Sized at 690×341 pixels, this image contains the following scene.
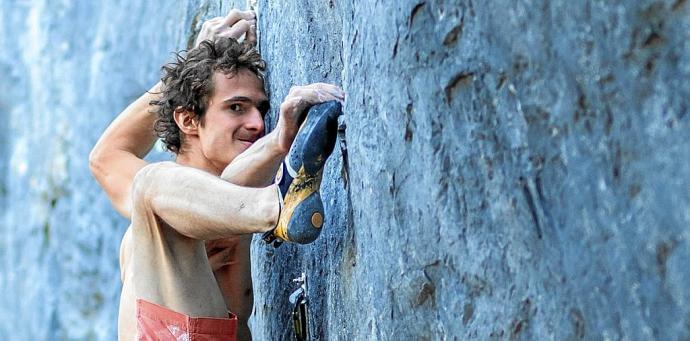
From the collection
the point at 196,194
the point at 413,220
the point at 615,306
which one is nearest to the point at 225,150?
the point at 196,194

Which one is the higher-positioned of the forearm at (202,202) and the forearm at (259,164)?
the forearm at (259,164)

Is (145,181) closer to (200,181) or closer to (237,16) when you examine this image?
(200,181)

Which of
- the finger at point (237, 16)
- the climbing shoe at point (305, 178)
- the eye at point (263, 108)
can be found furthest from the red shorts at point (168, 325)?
the finger at point (237, 16)

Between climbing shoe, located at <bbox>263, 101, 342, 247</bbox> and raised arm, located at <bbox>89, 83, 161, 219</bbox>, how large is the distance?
147 centimetres

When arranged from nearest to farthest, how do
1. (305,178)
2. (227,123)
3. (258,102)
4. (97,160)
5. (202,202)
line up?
(305,178)
(202,202)
(227,123)
(258,102)
(97,160)

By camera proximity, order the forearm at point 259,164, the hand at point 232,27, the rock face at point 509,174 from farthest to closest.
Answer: the hand at point 232,27 → the forearm at point 259,164 → the rock face at point 509,174

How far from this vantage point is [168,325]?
3.24 meters

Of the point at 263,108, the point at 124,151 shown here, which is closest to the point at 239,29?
the point at 263,108

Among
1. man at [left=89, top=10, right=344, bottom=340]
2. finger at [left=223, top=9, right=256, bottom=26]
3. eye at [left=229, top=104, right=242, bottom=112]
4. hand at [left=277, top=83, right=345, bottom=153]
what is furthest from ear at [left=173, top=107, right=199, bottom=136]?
hand at [left=277, top=83, right=345, bottom=153]

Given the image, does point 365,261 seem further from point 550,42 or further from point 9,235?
point 9,235

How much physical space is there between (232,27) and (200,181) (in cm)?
116

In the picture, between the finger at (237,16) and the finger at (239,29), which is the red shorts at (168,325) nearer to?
the finger at (239,29)

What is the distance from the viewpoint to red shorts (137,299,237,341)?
324 centimetres

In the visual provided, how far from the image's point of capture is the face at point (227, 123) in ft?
12.1
